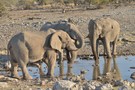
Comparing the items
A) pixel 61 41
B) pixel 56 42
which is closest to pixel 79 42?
pixel 61 41

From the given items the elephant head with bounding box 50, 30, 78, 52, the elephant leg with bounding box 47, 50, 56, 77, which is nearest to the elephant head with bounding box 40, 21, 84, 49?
the elephant head with bounding box 50, 30, 78, 52

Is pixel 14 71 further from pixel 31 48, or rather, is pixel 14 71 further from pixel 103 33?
pixel 103 33

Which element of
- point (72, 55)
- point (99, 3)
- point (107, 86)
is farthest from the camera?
point (99, 3)

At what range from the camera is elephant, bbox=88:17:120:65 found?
721 inches

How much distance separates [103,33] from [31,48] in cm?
595

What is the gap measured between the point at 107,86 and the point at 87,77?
11.6 ft

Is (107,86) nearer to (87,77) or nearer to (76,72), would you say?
(87,77)

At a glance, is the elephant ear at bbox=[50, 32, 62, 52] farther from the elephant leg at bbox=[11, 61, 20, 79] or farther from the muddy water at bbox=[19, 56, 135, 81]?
the elephant leg at bbox=[11, 61, 20, 79]

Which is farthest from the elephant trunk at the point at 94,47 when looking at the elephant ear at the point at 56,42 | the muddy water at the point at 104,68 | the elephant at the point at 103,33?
the elephant ear at the point at 56,42

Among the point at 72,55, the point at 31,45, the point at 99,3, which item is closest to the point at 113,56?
the point at 72,55

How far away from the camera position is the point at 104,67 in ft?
53.4

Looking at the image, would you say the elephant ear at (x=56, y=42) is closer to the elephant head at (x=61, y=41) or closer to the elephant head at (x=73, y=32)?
the elephant head at (x=61, y=41)

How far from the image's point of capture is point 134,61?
17375 millimetres

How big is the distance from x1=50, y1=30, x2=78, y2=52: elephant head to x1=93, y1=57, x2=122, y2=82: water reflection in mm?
1140
